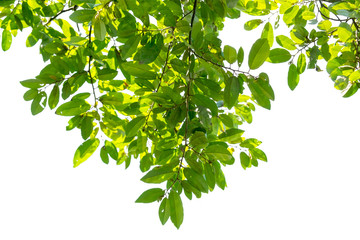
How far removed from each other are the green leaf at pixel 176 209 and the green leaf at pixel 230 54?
589mm

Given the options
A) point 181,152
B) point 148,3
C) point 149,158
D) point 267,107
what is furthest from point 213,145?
point 148,3

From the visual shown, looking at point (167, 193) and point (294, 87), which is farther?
point (294, 87)

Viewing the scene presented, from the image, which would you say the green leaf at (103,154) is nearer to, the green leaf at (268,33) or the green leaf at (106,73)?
the green leaf at (106,73)

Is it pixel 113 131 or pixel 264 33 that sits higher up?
pixel 264 33

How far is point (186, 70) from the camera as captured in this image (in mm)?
1345

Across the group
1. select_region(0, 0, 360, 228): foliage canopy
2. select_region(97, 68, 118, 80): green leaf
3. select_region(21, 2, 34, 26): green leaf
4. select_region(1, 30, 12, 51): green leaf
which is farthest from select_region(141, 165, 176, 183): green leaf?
select_region(1, 30, 12, 51): green leaf

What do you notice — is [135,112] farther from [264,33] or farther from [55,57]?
[264,33]

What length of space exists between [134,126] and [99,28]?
43 centimetres

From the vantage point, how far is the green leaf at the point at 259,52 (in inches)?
47.0

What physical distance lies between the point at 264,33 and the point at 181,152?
0.80 m

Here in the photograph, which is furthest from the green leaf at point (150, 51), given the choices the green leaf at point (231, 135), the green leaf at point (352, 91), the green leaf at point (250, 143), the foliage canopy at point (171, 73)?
→ the green leaf at point (352, 91)

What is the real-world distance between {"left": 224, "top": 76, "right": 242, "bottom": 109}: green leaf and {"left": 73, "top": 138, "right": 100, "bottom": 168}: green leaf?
76 centimetres

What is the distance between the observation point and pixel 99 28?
1.32 metres

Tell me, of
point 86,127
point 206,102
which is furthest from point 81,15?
point 206,102
